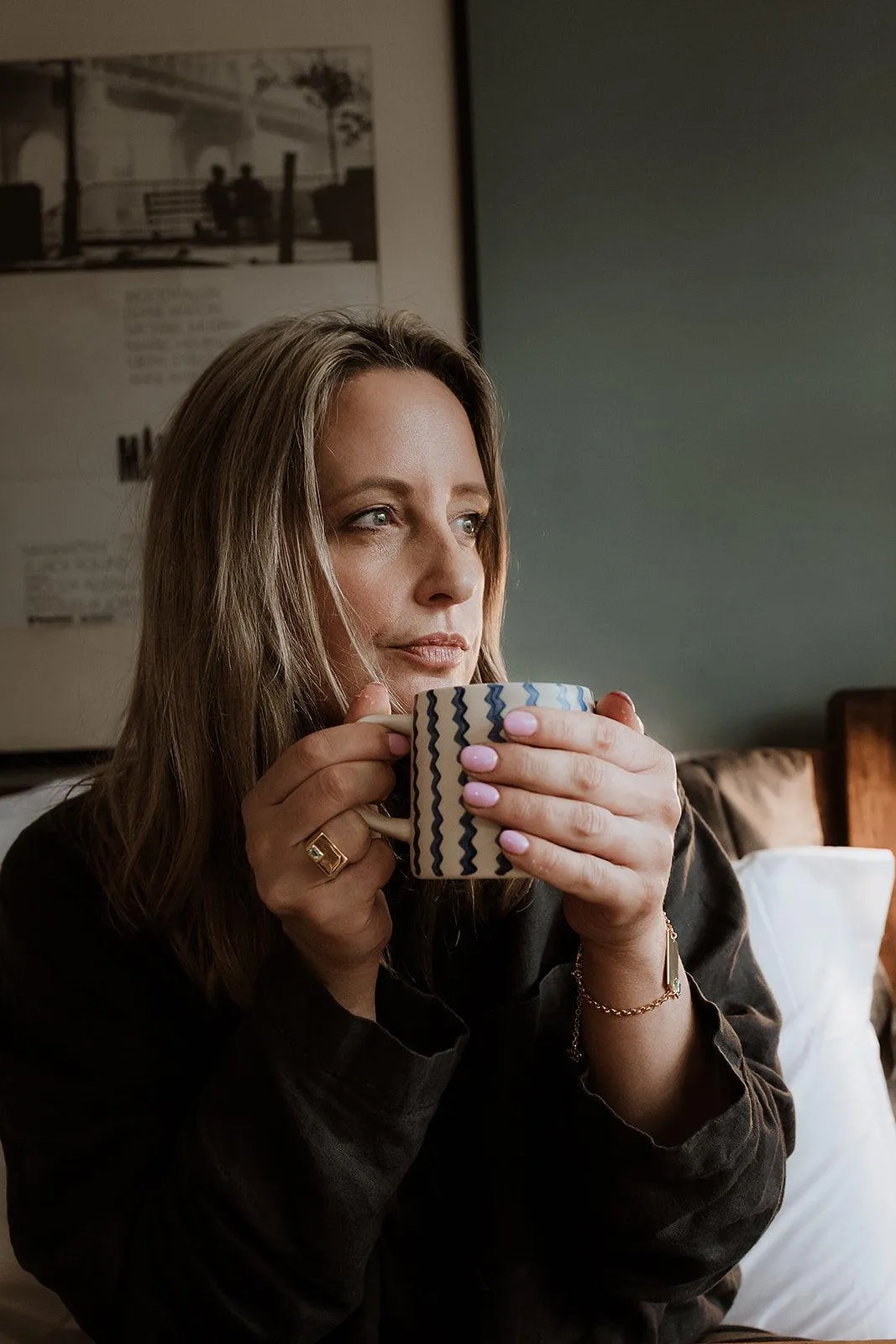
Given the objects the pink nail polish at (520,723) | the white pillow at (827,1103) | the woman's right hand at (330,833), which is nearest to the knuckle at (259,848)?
the woman's right hand at (330,833)

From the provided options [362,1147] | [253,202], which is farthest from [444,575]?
[253,202]

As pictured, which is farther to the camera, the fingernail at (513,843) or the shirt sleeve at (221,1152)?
the shirt sleeve at (221,1152)

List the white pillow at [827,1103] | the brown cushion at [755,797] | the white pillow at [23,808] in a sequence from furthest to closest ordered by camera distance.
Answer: the brown cushion at [755,797]
the white pillow at [23,808]
the white pillow at [827,1103]

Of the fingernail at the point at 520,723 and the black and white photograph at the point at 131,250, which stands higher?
the black and white photograph at the point at 131,250

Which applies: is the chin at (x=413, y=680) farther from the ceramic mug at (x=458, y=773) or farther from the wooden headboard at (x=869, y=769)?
the wooden headboard at (x=869, y=769)

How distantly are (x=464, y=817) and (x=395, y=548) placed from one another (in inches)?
15.6

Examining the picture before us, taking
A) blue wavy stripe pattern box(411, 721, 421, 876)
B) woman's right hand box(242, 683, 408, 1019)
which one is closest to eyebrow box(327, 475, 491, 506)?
woman's right hand box(242, 683, 408, 1019)

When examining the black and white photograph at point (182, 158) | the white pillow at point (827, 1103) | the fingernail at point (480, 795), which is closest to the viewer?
the fingernail at point (480, 795)

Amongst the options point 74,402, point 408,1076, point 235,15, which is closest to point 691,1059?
point 408,1076

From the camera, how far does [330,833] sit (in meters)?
0.72

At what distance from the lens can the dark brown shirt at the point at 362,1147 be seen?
766mm

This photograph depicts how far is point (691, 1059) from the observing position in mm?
831

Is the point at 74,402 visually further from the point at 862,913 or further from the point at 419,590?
the point at 862,913

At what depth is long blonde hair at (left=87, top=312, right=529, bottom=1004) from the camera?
0.96 m
